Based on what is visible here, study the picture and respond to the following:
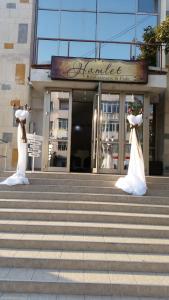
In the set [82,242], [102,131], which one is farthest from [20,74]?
[82,242]

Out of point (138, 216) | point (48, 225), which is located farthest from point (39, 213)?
point (138, 216)

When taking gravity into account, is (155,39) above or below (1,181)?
above

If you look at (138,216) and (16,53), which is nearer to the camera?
(138,216)

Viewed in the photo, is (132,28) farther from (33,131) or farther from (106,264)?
(106,264)

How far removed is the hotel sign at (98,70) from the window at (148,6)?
112 inches

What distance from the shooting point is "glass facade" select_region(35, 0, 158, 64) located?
13.3 metres

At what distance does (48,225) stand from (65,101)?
6332 mm

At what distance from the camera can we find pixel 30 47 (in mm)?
13000

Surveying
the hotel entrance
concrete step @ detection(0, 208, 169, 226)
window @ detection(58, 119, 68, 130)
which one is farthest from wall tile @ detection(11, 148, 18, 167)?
concrete step @ detection(0, 208, 169, 226)

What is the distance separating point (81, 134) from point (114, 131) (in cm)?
439

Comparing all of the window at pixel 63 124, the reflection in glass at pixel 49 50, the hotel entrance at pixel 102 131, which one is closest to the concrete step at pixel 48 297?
the hotel entrance at pixel 102 131

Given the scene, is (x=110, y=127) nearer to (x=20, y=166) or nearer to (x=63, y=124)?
(x=63, y=124)

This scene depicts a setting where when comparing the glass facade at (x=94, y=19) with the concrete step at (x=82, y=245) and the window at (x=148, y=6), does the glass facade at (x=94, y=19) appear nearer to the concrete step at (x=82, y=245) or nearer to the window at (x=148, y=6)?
the window at (x=148, y=6)

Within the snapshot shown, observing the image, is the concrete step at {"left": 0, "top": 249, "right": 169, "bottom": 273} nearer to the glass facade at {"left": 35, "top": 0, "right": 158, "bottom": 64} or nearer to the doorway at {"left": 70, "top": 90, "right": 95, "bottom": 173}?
the doorway at {"left": 70, "top": 90, "right": 95, "bottom": 173}
